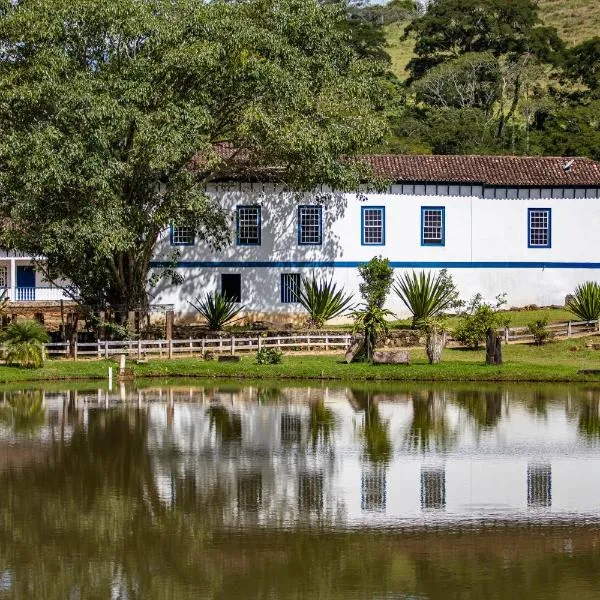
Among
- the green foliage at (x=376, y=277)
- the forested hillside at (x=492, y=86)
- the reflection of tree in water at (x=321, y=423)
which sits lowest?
the reflection of tree in water at (x=321, y=423)

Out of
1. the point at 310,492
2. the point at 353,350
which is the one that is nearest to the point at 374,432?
the point at 310,492

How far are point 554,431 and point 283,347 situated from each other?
17315 mm

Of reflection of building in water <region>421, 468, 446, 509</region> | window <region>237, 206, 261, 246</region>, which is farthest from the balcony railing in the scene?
reflection of building in water <region>421, 468, 446, 509</region>

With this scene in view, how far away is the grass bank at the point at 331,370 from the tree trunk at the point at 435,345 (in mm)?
A: 295

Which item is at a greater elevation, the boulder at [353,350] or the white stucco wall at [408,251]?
the white stucco wall at [408,251]

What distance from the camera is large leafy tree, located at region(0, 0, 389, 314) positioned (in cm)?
4041

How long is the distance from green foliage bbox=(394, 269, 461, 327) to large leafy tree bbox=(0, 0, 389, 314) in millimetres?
5833

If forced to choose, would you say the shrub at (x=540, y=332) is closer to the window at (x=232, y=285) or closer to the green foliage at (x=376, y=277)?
the green foliage at (x=376, y=277)

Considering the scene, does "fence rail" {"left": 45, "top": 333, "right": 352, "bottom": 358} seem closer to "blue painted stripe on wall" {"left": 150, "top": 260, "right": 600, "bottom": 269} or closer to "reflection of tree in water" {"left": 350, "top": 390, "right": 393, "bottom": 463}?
"blue painted stripe on wall" {"left": 150, "top": 260, "right": 600, "bottom": 269}

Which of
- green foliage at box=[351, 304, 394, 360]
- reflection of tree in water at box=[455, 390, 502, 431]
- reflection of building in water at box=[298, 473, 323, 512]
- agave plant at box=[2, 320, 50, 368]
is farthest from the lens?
green foliage at box=[351, 304, 394, 360]

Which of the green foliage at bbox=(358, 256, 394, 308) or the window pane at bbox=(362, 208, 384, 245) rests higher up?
the window pane at bbox=(362, 208, 384, 245)

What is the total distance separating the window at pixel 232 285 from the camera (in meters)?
52.4

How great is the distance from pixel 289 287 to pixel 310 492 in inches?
1200

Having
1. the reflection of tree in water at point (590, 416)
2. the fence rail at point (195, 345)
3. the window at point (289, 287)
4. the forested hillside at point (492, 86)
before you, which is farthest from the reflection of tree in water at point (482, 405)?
the forested hillside at point (492, 86)
